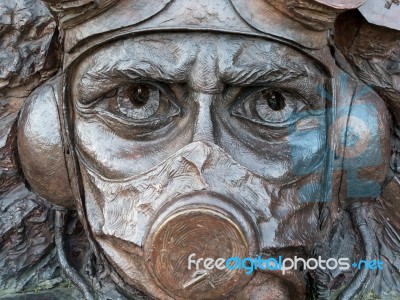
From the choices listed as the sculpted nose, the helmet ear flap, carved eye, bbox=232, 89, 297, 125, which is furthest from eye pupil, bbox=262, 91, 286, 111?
the helmet ear flap

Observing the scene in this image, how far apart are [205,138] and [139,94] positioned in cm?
18

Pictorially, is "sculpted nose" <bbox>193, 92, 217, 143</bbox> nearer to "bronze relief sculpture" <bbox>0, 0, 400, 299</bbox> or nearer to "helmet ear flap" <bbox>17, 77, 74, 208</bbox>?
"bronze relief sculpture" <bbox>0, 0, 400, 299</bbox>

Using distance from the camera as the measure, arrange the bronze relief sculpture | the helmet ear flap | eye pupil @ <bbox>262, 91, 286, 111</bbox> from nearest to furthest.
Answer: the bronze relief sculpture → eye pupil @ <bbox>262, 91, 286, 111</bbox> → the helmet ear flap

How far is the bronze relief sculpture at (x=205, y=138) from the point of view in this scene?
1.32m

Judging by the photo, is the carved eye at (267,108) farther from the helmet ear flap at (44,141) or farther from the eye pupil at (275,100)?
the helmet ear flap at (44,141)

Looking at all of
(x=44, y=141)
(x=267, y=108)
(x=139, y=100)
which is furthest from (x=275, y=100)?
(x=44, y=141)

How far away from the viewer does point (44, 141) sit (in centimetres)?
157

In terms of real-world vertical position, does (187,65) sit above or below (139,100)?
above

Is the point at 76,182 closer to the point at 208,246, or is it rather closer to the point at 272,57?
the point at 208,246

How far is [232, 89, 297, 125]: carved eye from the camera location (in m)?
1.42

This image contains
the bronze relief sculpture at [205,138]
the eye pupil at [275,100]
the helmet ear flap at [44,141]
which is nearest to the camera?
the bronze relief sculpture at [205,138]

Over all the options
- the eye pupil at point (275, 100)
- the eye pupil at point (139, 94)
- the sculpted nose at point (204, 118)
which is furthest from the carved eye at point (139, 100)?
the eye pupil at point (275, 100)

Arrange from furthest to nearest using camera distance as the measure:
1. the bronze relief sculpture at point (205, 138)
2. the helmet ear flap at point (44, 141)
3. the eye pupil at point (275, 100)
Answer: the helmet ear flap at point (44, 141) → the eye pupil at point (275, 100) → the bronze relief sculpture at point (205, 138)

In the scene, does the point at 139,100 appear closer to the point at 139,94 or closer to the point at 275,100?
the point at 139,94
